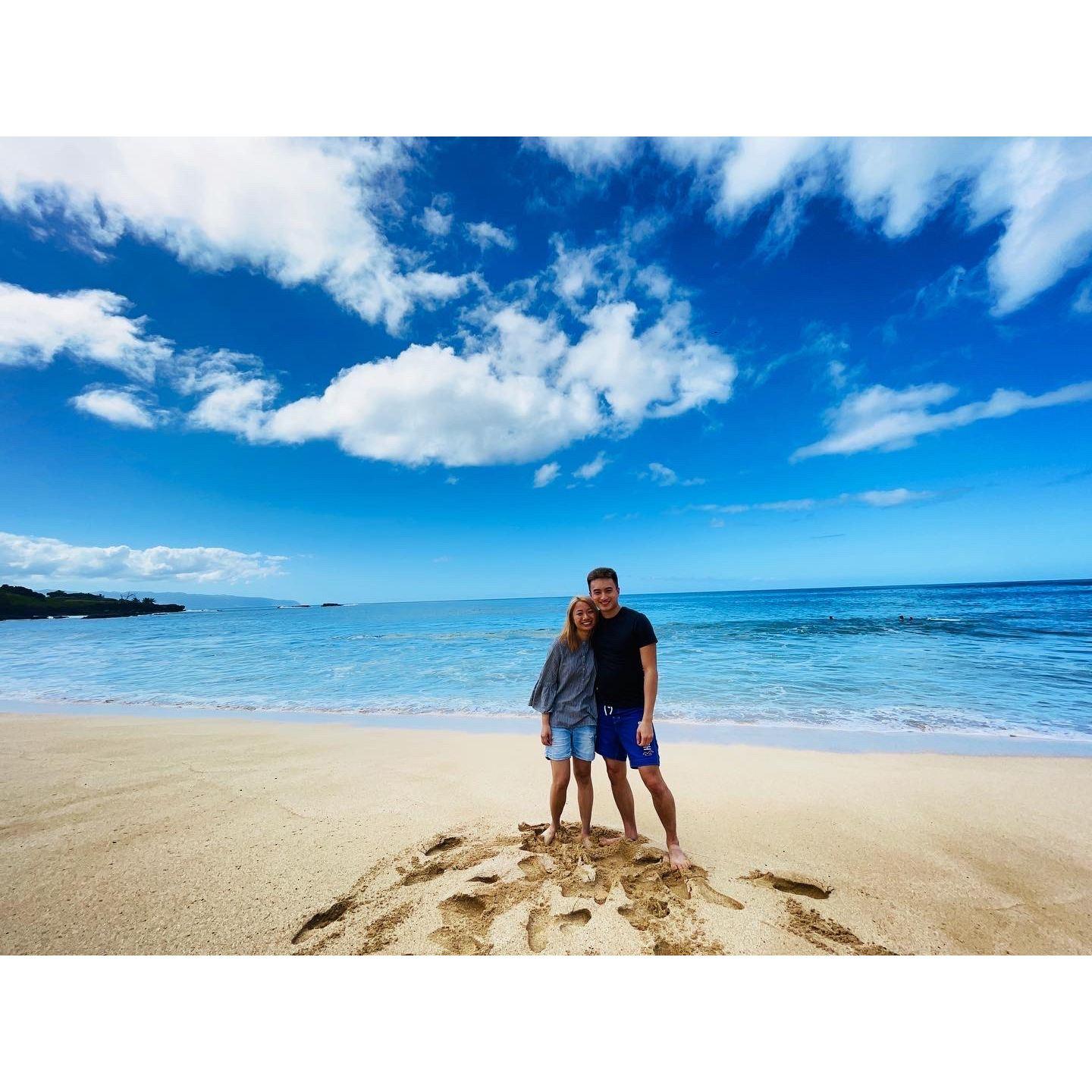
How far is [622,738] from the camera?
12.7ft

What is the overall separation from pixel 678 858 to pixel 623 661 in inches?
60.7

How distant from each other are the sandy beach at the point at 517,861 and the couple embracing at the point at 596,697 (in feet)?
1.54

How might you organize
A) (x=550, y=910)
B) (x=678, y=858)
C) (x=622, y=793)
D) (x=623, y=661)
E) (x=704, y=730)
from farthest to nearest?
(x=704, y=730) → (x=622, y=793) → (x=623, y=661) → (x=678, y=858) → (x=550, y=910)

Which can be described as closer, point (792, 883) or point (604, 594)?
point (792, 883)

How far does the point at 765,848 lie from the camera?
3979 mm

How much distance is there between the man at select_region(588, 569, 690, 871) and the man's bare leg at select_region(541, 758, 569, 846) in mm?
350

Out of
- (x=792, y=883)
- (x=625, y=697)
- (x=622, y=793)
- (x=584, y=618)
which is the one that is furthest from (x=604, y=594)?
(x=792, y=883)

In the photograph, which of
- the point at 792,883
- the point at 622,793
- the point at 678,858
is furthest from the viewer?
the point at 622,793

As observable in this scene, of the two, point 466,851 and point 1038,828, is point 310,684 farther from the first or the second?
point 1038,828

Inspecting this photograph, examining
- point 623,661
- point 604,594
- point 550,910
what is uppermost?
point 604,594

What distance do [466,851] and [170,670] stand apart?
17.8 meters

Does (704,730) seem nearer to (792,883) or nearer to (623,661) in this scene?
(792,883)

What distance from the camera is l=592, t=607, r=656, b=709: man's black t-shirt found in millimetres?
3797

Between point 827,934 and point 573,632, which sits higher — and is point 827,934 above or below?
below
